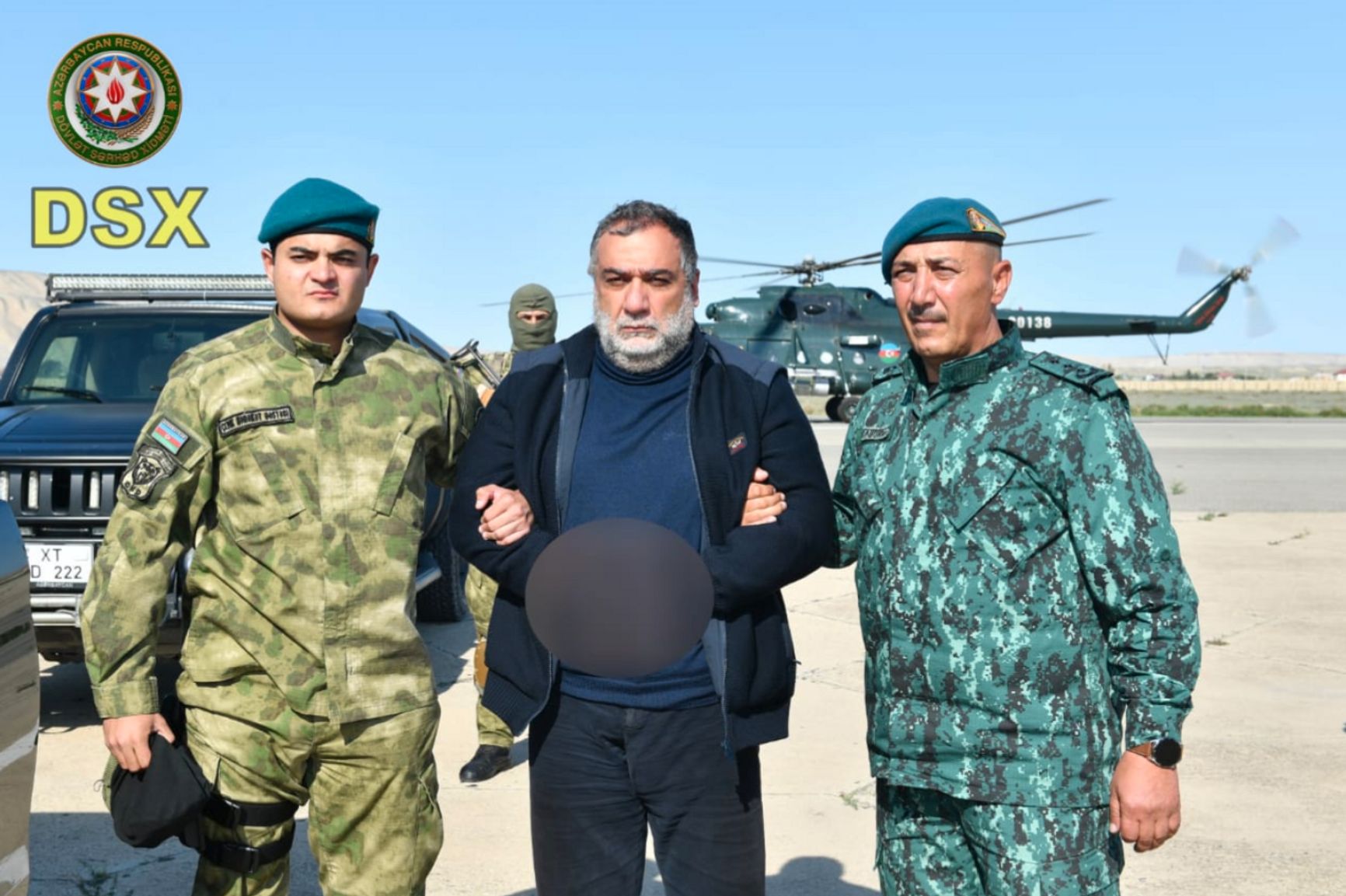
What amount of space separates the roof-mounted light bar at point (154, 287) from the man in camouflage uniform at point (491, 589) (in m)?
1.49

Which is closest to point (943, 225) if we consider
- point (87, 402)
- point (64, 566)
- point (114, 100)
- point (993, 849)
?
point (993, 849)

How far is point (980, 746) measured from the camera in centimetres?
241

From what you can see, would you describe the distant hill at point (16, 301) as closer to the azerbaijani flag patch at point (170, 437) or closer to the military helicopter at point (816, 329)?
the military helicopter at point (816, 329)

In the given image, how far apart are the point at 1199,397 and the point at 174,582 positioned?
60205 mm

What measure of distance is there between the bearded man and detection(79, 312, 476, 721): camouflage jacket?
0.30 metres

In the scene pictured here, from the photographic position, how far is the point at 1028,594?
7.86ft

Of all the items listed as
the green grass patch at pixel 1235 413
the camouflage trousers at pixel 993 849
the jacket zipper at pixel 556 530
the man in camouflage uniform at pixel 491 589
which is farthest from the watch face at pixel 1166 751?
the green grass patch at pixel 1235 413

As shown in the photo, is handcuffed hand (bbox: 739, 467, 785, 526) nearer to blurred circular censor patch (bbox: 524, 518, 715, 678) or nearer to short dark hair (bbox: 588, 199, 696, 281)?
blurred circular censor patch (bbox: 524, 518, 715, 678)

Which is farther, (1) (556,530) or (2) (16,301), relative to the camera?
(2) (16,301)

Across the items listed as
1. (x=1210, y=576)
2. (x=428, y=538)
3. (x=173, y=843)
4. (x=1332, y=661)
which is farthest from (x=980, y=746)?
(x=1210, y=576)

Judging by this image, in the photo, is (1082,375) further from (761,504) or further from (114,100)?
(114,100)

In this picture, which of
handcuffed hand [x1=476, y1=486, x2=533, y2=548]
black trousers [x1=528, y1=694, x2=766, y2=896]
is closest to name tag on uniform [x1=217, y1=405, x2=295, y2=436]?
handcuffed hand [x1=476, y1=486, x2=533, y2=548]

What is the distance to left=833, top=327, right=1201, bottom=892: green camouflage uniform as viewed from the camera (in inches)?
91.0

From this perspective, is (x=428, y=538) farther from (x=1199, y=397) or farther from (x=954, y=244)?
(x=1199, y=397)
